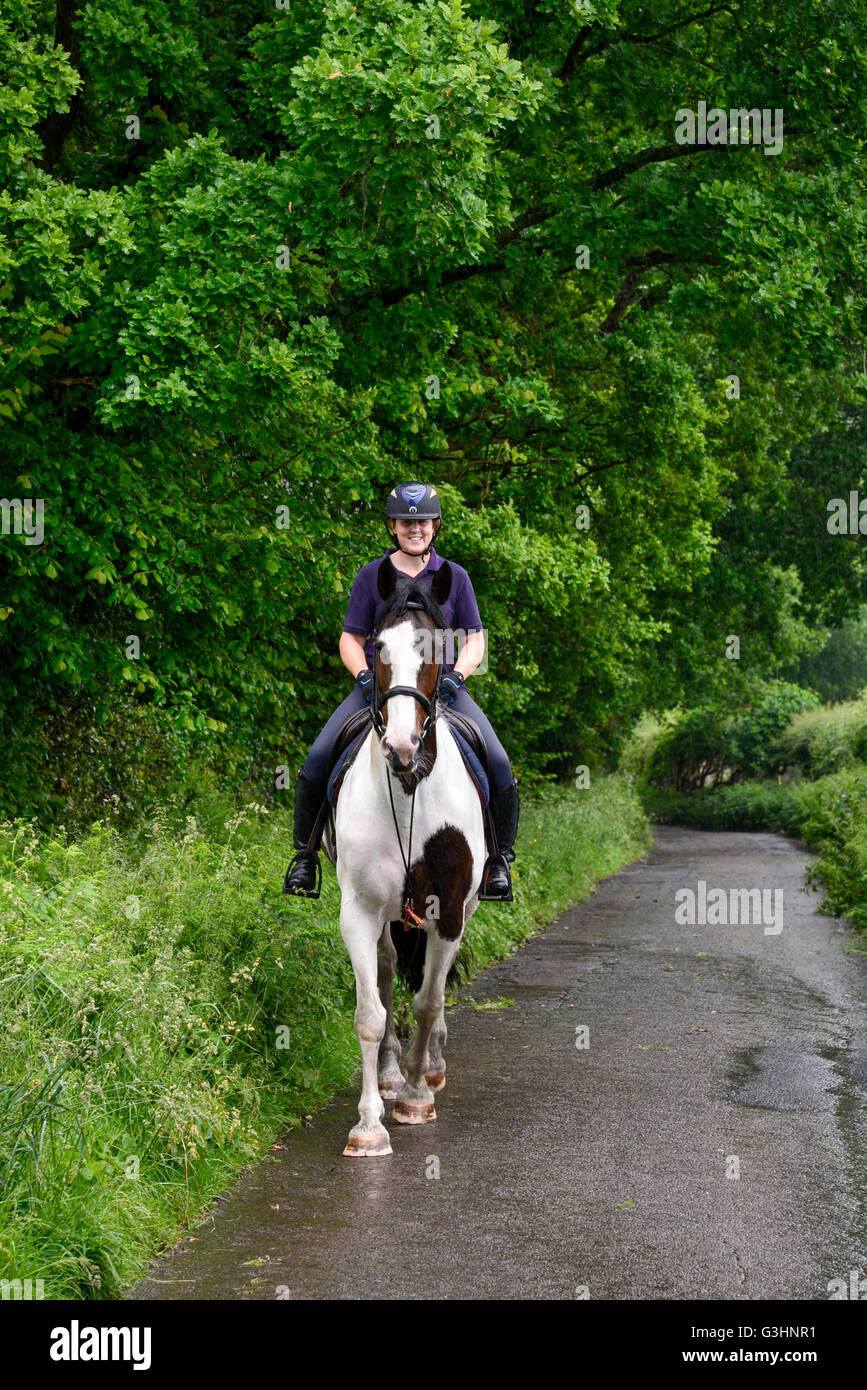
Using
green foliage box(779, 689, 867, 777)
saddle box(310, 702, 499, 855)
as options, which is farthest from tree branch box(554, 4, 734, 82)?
green foliage box(779, 689, 867, 777)

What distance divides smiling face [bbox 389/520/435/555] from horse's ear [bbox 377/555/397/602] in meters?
0.54

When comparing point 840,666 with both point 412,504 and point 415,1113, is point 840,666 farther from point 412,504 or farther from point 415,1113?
point 412,504

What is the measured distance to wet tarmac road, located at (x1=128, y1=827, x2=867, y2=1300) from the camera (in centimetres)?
537

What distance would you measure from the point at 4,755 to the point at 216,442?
3242 millimetres

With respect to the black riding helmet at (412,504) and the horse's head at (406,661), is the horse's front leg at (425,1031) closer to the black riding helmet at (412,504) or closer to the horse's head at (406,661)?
the horse's head at (406,661)

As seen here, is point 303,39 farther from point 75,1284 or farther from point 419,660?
point 75,1284

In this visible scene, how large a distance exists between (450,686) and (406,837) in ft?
2.65

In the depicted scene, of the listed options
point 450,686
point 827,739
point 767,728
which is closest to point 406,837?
point 450,686

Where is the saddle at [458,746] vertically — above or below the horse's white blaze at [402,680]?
below

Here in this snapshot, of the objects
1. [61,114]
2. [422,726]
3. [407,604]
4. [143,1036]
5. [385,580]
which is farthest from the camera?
[61,114]

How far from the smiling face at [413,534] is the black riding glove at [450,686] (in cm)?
72

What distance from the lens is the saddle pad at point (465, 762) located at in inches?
307

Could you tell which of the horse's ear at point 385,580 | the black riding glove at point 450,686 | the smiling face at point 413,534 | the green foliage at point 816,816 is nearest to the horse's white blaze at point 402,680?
the horse's ear at point 385,580

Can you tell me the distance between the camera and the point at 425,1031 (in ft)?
26.5
